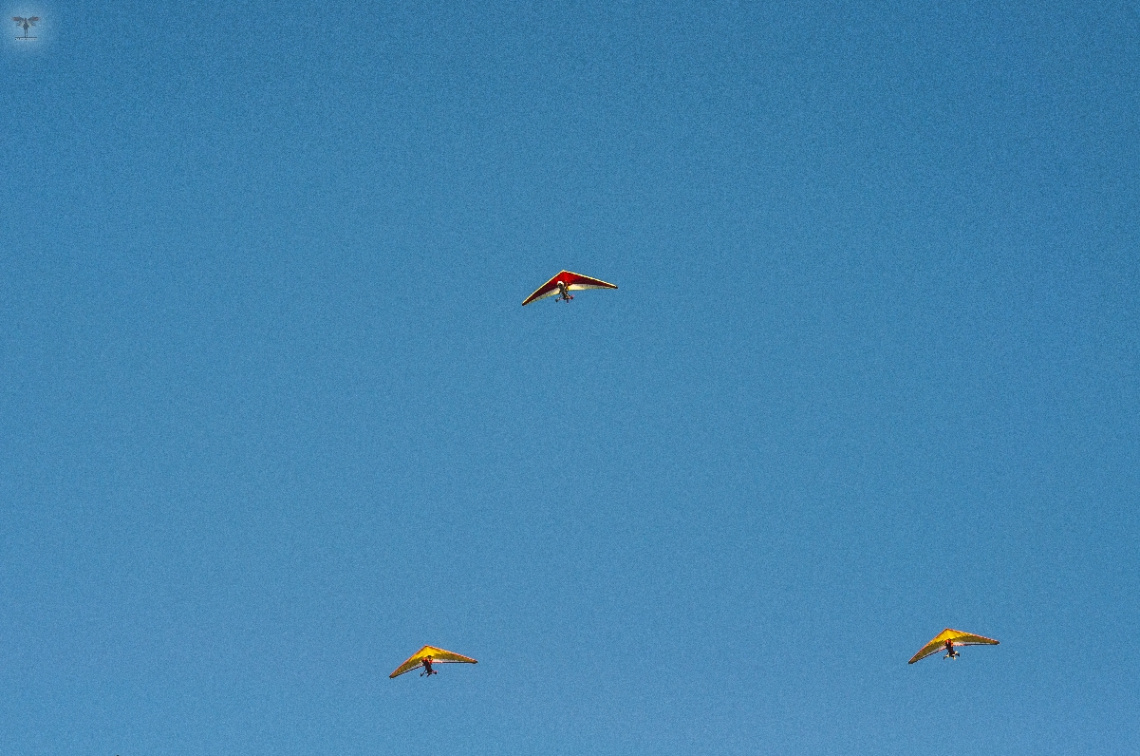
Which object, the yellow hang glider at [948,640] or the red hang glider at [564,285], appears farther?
the yellow hang glider at [948,640]

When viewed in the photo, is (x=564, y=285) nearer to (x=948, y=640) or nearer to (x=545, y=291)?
(x=545, y=291)

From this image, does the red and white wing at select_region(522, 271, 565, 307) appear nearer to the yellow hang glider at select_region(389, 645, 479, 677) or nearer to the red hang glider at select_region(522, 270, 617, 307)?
the red hang glider at select_region(522, 270, 617, 307)

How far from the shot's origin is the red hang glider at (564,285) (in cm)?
5634

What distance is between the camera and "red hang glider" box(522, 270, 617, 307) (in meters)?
56.3

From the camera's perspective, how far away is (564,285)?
185 ft

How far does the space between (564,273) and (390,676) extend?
31.9 meters

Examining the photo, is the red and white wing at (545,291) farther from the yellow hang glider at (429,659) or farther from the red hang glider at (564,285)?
the yellow hang glider at (429,659)

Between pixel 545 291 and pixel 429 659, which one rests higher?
pixel 545 291

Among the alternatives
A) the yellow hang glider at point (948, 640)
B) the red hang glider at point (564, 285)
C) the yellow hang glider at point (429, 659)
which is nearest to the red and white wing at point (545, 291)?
the red hang glider at point (564, 285)

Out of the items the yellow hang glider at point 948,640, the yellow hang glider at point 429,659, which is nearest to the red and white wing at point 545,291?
the yellow hang glider at point 429,659

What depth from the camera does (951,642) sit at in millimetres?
64875

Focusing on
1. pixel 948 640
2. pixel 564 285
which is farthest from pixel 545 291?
pixel 948 640

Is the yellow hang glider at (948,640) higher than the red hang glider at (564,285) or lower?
lower

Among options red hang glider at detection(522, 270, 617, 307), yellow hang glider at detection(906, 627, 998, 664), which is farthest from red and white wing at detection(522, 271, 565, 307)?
yellow hang glider at detection(906, 627, 998, 664)
